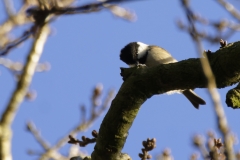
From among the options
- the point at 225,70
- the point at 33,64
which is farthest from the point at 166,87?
the point at 33,64

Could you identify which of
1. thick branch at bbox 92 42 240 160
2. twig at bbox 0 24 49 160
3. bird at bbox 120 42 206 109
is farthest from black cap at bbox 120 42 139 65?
twig at bbox 0 24 49 160

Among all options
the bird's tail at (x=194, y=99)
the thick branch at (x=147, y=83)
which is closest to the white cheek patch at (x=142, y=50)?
the bird's tail at (x=194, y=99)

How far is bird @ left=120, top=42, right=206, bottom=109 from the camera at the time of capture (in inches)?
206

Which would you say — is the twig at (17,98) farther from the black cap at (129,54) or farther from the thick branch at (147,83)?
the black cap at (129,54)

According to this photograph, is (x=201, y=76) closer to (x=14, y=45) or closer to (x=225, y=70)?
(x=225, y=70)

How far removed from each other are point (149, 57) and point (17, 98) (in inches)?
147

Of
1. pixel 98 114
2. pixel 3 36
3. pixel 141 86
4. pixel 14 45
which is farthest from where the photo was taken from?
pixel 3 36

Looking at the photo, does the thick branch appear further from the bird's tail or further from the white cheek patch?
the bird's tail

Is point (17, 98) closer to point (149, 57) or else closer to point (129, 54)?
point (149, 57)

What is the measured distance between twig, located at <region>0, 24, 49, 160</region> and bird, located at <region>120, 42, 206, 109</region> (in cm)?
362

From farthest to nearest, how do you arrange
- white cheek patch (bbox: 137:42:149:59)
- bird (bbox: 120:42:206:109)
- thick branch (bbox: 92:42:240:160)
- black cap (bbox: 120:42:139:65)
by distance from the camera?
1. black cap (bbox: 120:42:139:65)
2. white cheek patch (bbox: 137:42:149:59)
3. bird (bbox: 120:42:206:109)
4. thick branch (bbox: 92:42:240:160)

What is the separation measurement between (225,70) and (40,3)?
135 cm

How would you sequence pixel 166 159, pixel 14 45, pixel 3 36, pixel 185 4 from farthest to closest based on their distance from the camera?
pixel 3 36
pixel 166 159
pixel 14 45
pixel 185 4

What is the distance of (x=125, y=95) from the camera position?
2.65 metres
